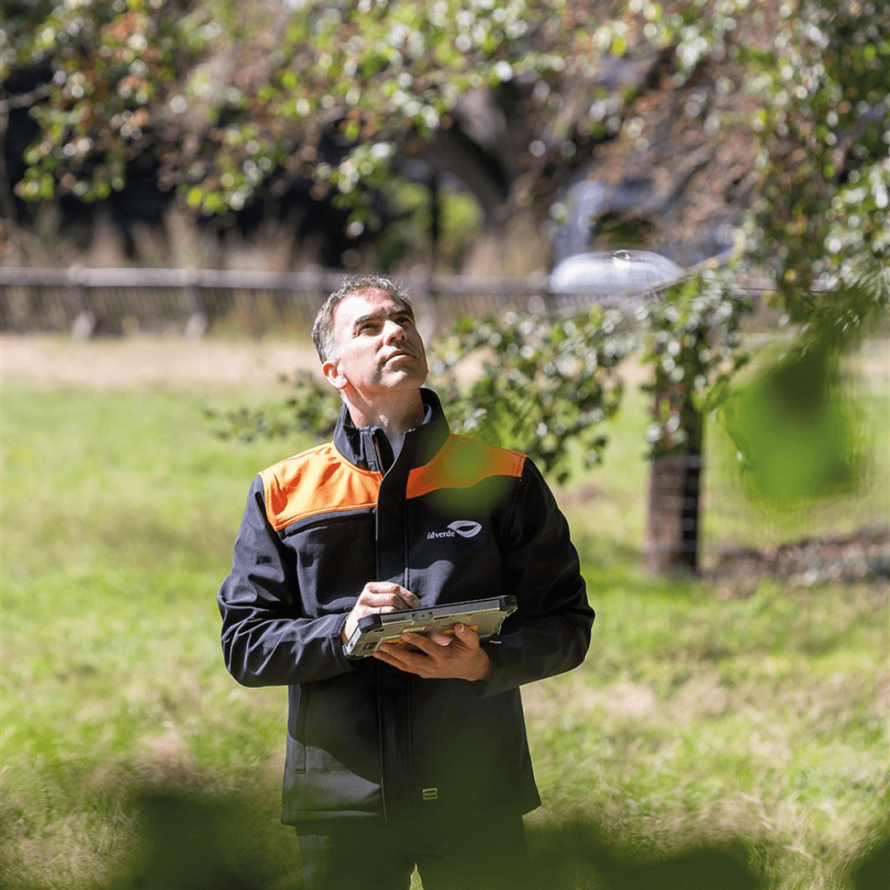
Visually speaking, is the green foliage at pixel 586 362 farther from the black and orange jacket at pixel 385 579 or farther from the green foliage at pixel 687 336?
the black and orange jacket at pixel 385 579

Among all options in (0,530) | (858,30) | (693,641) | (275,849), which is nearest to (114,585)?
(0,530)

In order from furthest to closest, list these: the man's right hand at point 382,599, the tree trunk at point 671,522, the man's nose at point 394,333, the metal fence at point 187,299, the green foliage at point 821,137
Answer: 1. the metal fence at point 187,299
2. the tree trunk at point 671,522
3. the green foliage at point 821,137
4. the man's nose at point 394,333
5. the man's right hand at point 382,599

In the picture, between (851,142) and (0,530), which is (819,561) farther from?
(0,530)

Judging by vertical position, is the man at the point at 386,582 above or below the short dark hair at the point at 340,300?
below

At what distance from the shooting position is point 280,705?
4070 millimetres

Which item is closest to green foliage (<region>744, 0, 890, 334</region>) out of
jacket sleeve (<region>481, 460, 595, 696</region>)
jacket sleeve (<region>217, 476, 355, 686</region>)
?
jacket sleeve (<region>481, 460, 595, 696</region>)

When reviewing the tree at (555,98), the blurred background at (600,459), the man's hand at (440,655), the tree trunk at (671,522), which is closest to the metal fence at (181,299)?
the blurred background at (600,459)

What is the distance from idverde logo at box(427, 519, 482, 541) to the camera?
1.70m

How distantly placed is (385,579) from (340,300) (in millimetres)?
A: 460

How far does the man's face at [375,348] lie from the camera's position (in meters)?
1.79

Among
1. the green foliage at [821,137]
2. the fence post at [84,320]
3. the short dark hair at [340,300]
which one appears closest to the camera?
the short dark hair at [340,300]

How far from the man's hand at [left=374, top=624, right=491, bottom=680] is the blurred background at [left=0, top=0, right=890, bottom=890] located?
0.84 feet

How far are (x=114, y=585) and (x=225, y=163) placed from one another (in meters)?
2.05

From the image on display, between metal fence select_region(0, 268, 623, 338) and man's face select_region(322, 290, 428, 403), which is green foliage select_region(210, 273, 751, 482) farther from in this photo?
metal fence select_region(0, 268, 623, 338)
